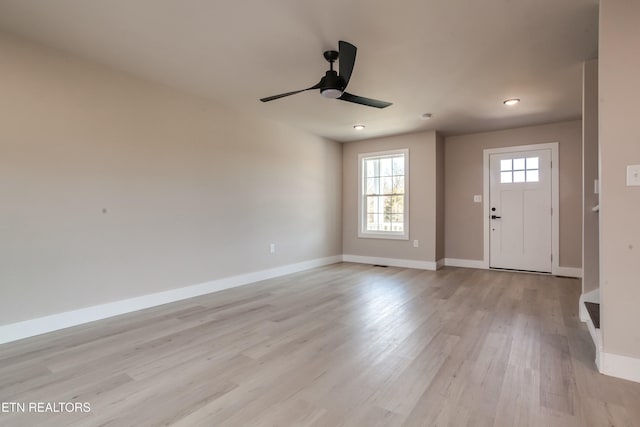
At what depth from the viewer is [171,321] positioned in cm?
291

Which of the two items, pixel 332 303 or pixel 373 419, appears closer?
pixel 373 419

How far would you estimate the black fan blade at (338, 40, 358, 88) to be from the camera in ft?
7.88

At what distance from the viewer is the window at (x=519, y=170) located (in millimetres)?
5074

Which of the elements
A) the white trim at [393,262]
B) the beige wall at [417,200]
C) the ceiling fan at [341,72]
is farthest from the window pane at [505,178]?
the ceiling fan at [341,72]

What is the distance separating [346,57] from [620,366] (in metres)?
2.72

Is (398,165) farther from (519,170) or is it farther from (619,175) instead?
(619,175)

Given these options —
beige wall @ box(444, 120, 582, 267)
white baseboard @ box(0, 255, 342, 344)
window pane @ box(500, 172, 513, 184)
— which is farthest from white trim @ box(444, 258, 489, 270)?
white baseboard @ box(0, 255, 342, 344)

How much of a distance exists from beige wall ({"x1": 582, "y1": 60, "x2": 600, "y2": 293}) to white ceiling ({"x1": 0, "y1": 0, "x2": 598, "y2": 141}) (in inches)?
9.6

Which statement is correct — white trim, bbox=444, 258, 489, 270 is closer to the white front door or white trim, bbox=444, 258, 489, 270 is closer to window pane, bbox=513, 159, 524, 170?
the white front door

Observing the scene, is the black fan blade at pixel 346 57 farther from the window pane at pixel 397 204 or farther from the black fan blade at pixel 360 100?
the window pane at pixel 397 204

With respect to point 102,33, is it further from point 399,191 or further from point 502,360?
point 399,191

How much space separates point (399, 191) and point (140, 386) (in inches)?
195

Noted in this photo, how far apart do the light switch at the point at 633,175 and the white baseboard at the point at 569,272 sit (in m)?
3.62

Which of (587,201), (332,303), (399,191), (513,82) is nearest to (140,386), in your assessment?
(332,303)
